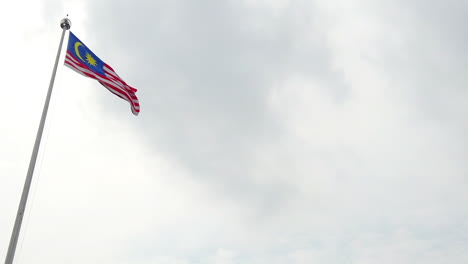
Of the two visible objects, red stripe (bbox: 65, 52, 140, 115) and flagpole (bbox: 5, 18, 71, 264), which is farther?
red stripe (bbox: 65, 52, 140, 115)

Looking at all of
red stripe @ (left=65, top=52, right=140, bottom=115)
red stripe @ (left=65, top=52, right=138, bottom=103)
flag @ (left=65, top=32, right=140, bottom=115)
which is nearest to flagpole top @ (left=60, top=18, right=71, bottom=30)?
flag @ (left=65, top=32, right=140, bottom=115)

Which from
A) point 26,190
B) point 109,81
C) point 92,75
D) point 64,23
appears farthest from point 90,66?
point 26,190

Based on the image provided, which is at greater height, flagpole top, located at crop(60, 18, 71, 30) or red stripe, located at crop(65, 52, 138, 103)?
flagpole top, located at crop(60, 18, 71, 30)

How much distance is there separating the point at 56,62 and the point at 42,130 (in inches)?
179

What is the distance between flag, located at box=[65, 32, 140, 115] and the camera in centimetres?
2216

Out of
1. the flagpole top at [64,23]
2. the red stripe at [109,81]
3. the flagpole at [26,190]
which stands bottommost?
the flagpole at [26,190]

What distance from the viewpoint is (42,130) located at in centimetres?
1958

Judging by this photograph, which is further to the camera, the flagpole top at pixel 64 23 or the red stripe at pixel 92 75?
the flagpole top at pixel 64 23

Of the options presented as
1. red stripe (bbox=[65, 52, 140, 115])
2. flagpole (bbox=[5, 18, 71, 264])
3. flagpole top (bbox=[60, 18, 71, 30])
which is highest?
flagpole top (bbox=[60, 18, 71, 30])

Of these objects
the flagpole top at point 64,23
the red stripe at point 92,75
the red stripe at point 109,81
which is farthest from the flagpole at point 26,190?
the flagpole top at point 64,23

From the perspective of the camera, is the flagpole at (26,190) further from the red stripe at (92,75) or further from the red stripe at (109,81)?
the red stripe at (92,75)

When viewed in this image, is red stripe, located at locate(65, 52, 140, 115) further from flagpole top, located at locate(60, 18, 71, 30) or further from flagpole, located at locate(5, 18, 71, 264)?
flagpole top, located at locate(60, 18, 71, 30)

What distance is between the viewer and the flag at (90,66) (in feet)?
72.7

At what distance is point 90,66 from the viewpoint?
74.6 feet
